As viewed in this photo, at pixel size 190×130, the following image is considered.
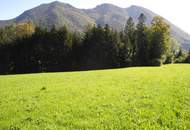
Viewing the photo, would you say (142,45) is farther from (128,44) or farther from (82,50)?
(82,50)

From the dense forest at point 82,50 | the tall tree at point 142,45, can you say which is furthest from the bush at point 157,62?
the tall tree at point 142,45

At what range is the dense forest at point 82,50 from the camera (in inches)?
3337

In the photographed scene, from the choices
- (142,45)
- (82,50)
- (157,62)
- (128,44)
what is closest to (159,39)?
(142,45)

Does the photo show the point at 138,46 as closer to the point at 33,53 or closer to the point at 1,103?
the point at 33,53

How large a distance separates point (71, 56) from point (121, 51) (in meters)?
17.1

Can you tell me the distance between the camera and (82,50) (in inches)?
3511

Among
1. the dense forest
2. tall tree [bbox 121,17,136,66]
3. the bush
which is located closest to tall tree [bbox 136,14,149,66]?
the dense forest

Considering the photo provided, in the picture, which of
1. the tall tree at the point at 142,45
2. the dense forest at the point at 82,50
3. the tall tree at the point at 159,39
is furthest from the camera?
the tall tree at the point at 142,45

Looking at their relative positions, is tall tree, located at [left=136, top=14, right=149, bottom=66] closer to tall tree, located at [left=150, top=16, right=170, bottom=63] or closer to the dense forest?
the dense forest

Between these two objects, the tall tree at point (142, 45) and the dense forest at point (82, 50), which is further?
the tall tree at point (142, 45)

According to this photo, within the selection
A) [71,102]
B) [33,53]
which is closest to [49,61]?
[33,53]

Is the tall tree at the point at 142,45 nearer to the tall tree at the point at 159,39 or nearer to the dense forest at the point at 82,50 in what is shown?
the dense forest at the point at 82,50

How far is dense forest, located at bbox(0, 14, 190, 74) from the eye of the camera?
84750mm

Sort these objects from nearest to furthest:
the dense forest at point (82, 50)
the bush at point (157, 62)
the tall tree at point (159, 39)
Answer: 1. the bush at point (157, 62)
2. the tall tree at point (159, 39)
3. the dense forest at point (82, 50)
